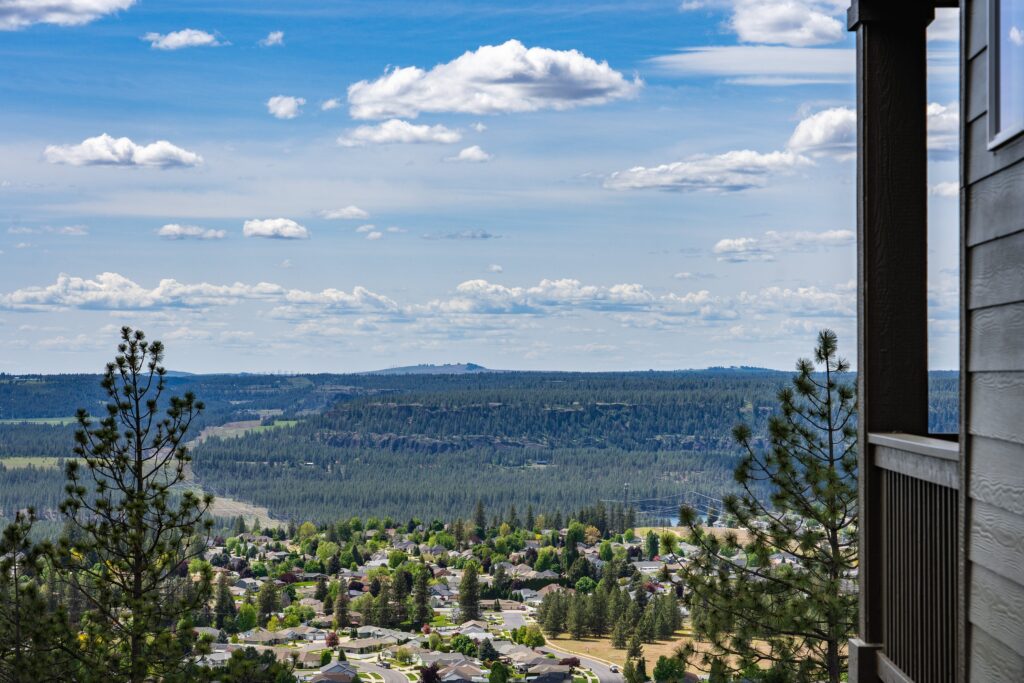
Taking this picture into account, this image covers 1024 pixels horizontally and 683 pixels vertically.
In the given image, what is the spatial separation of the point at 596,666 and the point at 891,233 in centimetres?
2912

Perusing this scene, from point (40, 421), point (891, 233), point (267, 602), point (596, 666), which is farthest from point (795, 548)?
point (40, 421)

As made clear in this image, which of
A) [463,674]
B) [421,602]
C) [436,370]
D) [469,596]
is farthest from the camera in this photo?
[436,370]

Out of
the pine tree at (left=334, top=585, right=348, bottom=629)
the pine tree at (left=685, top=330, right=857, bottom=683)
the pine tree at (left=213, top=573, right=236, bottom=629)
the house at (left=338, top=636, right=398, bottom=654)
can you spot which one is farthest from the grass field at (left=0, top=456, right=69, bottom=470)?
the pine tree at (left=685, top=330, right=857, bottom=683)

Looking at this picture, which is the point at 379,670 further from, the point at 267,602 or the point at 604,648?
the point at 267,602

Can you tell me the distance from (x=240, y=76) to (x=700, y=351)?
4901 centimetres

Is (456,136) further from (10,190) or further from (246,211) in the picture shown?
(10,190)

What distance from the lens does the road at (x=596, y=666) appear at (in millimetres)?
29047

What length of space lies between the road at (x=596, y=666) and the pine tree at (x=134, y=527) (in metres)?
22.1

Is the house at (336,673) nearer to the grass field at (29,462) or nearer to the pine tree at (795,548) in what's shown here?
the pine tree at (795,548)

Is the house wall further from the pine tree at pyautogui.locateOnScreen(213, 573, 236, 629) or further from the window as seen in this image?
the pine tree at pyautogui.locateOnScreen(213, 573, 236, 629)

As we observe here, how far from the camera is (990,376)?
8.46 ft

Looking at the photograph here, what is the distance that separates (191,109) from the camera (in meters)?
97.9

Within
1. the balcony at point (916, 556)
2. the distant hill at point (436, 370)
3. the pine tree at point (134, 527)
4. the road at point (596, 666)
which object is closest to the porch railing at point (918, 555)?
the balcony at point (916, 556)

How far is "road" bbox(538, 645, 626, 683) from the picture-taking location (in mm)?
29047
